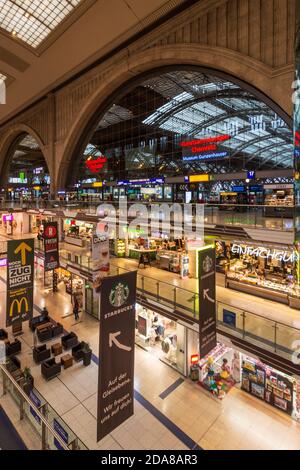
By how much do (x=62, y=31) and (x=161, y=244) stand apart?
1371 centimetres

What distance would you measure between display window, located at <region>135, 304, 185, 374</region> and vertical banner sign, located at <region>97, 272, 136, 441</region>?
20.1 feet

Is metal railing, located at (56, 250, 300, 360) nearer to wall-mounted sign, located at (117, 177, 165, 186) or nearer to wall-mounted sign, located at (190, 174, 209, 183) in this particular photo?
wall-mounted sign, located at (190, 174, 209, 183)

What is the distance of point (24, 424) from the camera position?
7184 mm

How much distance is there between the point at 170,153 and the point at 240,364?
15098 mm

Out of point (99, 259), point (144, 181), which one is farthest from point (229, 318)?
point (144, 181)

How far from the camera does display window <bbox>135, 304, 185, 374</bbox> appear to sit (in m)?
10.4

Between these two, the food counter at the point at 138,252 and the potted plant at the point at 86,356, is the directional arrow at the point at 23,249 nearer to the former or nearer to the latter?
the potted plant at the point at 86,356

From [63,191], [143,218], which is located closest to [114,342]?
[143,218]

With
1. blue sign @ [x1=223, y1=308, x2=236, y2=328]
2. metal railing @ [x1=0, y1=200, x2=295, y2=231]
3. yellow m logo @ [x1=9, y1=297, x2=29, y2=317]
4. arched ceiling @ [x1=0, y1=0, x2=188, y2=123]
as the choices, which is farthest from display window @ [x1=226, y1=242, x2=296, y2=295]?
arched ceiling @ [x1=0, y1=0, x2=188, y2=123]

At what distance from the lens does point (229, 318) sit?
7781 mm

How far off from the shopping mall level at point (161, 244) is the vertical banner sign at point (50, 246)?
112 mm

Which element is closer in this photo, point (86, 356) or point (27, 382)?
point (27, 382)

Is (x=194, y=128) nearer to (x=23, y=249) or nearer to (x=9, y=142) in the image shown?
(x=23, y=249)

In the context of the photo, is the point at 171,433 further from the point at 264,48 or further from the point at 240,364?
the point at 264,48
